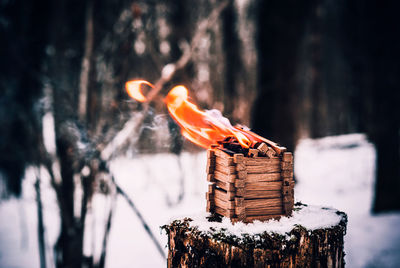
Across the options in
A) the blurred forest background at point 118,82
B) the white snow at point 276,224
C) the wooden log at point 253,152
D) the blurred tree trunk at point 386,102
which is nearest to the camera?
the white snow at point 276,224

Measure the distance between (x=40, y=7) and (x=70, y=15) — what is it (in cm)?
98

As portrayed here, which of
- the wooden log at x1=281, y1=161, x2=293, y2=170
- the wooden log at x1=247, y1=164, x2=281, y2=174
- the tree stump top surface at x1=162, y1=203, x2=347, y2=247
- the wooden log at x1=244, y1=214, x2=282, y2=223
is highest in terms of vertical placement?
the wooden log at x1=281, y1=161, x2=293, y2=170

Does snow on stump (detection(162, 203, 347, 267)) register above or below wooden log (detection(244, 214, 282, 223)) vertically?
below

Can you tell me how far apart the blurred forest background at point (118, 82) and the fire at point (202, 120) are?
0.92 metres

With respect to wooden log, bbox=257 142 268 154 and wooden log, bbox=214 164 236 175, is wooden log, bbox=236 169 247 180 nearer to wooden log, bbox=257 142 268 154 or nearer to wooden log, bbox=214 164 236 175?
wooden log, bbox=214 164 236 175

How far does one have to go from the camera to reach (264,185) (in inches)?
78.8

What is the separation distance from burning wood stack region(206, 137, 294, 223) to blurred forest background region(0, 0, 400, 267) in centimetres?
126

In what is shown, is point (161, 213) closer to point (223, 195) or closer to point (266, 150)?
point (223, 195)

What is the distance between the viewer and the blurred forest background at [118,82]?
3.07 meters

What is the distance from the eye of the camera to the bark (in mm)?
1726

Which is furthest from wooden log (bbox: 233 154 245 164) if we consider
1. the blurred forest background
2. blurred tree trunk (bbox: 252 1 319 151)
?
blurred tree trunk (bbox: 252 1 319 151)

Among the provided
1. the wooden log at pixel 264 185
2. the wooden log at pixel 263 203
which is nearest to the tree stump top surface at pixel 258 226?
the wooden log at pixel 263 203

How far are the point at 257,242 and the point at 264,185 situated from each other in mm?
407

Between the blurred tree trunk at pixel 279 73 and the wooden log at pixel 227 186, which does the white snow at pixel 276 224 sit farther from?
the blurred tree trunk at pixel 279 73
